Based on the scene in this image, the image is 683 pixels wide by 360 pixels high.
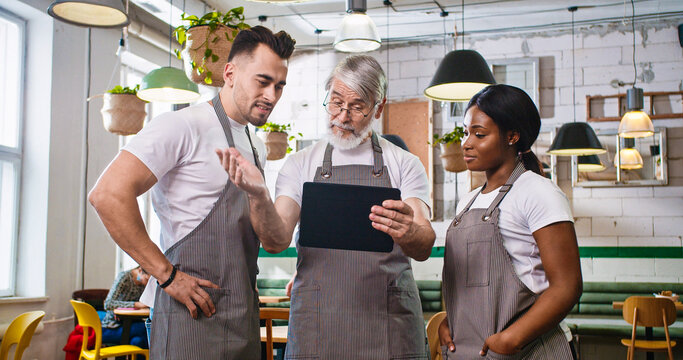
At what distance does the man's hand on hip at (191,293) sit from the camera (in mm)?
1795

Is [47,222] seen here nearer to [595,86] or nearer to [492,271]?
[492,271]

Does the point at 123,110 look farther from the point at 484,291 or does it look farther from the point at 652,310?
the point at 652,310

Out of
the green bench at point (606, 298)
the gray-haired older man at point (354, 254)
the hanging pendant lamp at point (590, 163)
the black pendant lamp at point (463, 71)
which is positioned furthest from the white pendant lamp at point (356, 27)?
the green bench at point (606, 298)

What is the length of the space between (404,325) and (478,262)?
1.13ft

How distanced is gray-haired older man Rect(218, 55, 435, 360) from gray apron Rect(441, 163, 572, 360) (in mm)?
120

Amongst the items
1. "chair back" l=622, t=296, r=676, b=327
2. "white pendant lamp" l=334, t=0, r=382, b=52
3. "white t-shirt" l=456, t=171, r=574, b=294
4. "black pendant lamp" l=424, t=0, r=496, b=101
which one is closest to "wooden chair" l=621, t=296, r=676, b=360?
"chair back" l=622, t=296, r=676, b=327

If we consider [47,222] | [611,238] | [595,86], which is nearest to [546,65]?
[595,86]

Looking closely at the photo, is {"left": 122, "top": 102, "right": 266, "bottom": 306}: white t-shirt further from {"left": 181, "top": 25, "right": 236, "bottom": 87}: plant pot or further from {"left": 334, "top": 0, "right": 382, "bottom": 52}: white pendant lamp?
{"left": 334, "top": 0, "right": 382, "bottom": 52}: white pendant lamp

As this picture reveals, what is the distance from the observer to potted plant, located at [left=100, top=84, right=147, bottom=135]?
5.41 metres

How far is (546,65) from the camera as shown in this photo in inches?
325

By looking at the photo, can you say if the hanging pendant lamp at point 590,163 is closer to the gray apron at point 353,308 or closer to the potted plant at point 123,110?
the potted plant at point 123,110

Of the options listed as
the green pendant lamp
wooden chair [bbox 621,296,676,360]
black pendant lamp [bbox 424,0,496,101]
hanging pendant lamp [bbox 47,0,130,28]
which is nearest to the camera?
hanging pendant lamp [bbox 47,0,130,28]

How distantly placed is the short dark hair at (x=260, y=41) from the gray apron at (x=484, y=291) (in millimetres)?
823

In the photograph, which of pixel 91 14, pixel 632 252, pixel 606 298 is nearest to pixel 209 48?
pixel 91 14
